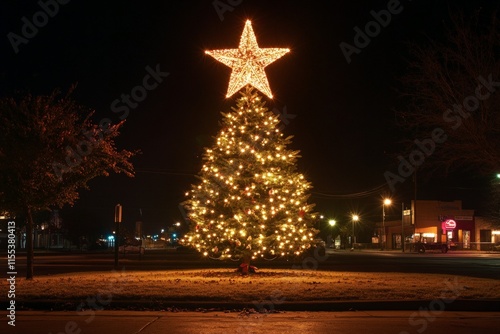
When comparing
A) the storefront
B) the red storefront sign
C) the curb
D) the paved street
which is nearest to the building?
the storefront

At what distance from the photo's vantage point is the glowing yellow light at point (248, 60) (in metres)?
20.8

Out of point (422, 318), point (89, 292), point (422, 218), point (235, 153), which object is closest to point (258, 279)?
point (235, 153)

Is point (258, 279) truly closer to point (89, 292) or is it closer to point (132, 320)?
point (89, 292)

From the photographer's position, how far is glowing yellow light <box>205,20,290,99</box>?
20.8 meters

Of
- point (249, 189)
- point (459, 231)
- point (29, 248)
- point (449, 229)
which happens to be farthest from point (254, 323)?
point (459, 231)

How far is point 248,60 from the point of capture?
21.1 meters

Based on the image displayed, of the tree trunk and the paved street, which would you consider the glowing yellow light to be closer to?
the tree trunk

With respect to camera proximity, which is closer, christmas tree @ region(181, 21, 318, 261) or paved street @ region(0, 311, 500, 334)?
paved street @ region(0, 311, 500, 334)

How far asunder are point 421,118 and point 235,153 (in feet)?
21.9

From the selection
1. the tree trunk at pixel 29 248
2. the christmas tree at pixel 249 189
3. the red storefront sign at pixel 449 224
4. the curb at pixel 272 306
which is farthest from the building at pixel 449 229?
the curb at pixel 272 306

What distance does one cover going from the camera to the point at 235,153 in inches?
881

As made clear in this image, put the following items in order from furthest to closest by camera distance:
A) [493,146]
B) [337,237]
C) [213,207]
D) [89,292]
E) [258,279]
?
1. [337,237]
2. [213,207]
3. [258,279]
4. [493,146]
5. [89,292]

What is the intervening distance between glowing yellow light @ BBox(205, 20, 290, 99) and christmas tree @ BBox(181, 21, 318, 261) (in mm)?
35

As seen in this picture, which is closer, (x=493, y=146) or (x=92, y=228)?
(x=493, y=146)
